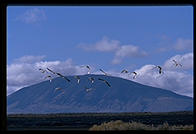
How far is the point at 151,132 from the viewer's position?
5.35 m

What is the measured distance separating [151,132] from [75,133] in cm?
85

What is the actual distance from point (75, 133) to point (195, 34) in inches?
68.9

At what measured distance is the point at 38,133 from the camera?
5414mm

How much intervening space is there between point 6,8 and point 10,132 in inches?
55.7
